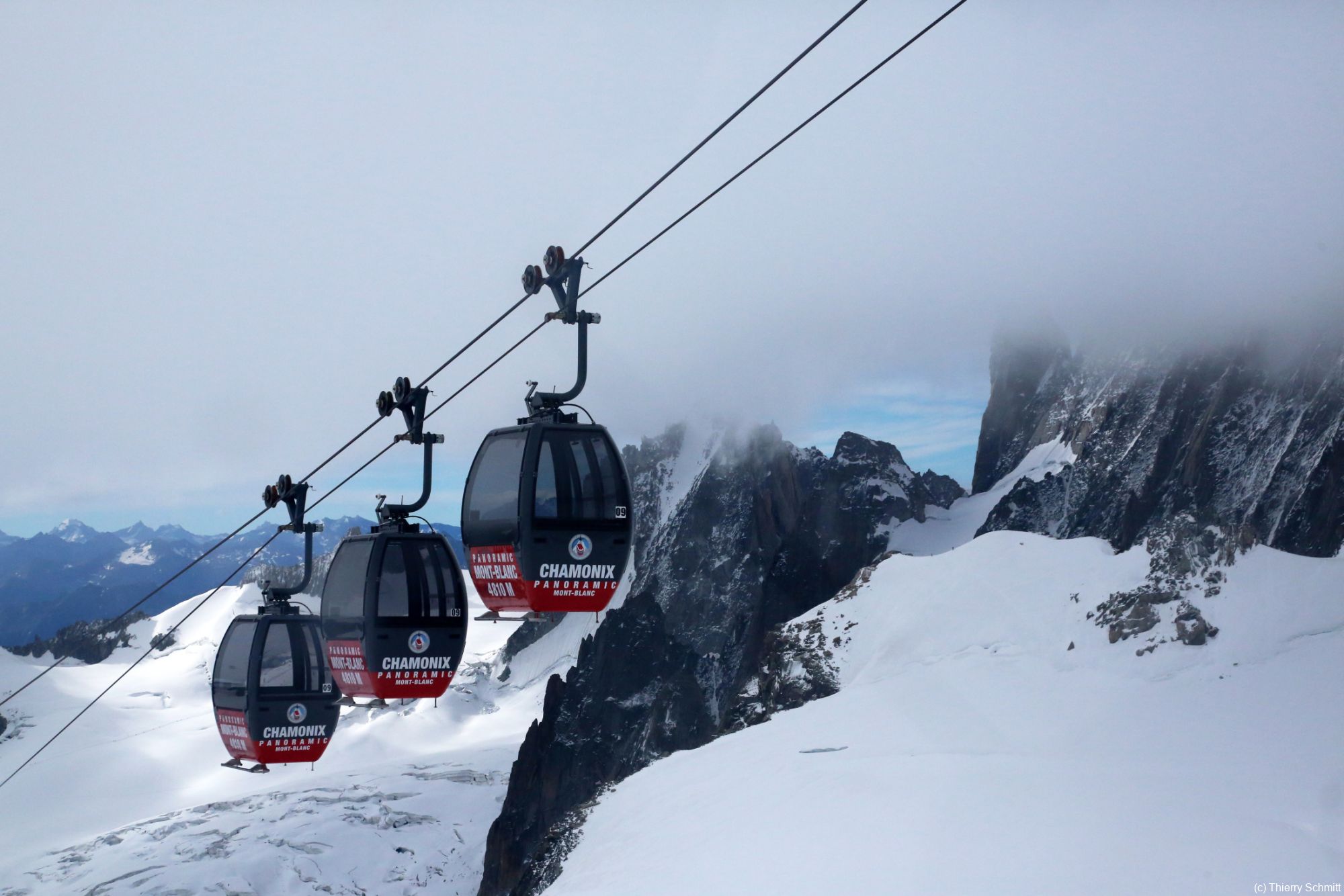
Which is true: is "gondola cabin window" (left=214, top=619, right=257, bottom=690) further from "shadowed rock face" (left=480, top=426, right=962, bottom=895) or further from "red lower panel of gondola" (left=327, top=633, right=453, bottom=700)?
"shadowed rock face" (left=480, top=426, right=962, bottom=895)

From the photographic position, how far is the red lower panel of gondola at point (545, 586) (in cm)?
1077

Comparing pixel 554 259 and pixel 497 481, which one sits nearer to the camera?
pixel 554 259

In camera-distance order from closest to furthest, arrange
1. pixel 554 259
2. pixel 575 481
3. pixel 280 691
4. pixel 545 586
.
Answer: pixel 554 259 < pixel 545 586 < pixel 575 481 < pixel 280 691

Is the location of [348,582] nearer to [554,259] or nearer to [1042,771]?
[554,259]

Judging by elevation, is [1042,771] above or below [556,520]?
below

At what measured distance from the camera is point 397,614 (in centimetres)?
1348

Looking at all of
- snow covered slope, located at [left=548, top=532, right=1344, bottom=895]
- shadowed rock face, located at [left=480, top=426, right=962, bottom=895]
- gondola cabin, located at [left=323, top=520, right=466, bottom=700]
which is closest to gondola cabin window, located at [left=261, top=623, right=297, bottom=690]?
gondola cabin, located at [left=323, top=520, right=466, bottom=700]

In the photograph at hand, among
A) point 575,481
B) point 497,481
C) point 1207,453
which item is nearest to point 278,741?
point 497,481

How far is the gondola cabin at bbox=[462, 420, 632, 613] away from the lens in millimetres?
10727

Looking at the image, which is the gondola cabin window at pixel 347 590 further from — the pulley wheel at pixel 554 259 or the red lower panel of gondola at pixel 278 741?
the pulley wheel at pixel 554 259

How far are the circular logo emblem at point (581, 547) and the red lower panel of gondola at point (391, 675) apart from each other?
3444 mm

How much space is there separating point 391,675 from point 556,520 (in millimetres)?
4128

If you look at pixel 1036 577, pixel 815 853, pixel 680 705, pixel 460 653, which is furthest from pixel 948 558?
pixel 680 705

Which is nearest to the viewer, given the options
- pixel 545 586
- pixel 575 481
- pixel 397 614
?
pixel 545 586
